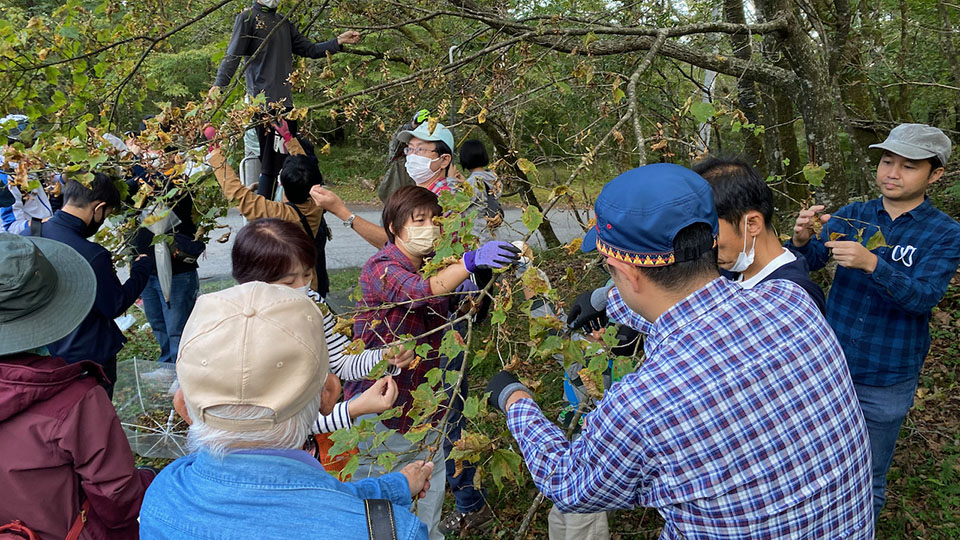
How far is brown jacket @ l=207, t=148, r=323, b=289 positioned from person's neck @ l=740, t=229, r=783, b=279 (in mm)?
1968

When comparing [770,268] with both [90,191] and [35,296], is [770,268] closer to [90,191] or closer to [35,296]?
[35,296]

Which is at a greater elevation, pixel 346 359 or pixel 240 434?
pixel 240 434

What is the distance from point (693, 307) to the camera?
4.64ft

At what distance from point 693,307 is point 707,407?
0.77 ft

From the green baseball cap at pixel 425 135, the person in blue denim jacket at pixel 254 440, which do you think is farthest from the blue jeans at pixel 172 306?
the person in blue denim jacket at pixel 254 440

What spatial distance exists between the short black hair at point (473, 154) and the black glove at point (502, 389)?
8.81 feet

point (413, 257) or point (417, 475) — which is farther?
point (413, 257)

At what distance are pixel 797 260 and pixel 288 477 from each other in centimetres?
194

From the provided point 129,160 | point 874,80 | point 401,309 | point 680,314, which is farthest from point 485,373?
point 874,80

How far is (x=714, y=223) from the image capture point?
4.85 feet

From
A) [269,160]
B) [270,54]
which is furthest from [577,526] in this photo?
[270,54]

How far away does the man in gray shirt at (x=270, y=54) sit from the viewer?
396 cm

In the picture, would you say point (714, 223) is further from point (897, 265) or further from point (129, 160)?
point (129, 160)

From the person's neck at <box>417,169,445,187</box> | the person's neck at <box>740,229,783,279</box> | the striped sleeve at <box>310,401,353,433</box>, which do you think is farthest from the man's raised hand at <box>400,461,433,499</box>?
the person's neck at <box>417,169,445,187</box>
